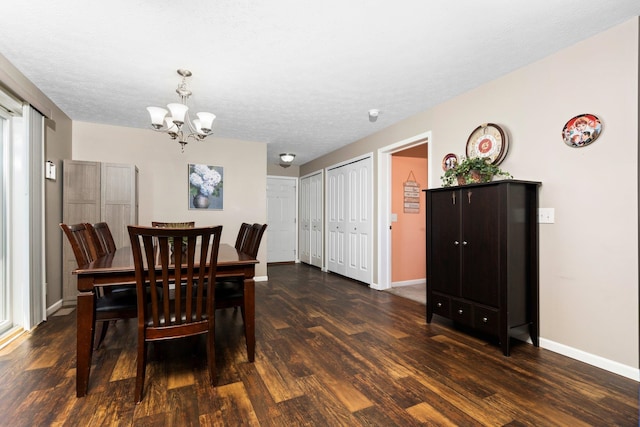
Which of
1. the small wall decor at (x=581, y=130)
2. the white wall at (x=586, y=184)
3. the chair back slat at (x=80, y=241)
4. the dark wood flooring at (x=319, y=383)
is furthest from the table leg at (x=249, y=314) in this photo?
the small wall decor at (x=581, y=130)

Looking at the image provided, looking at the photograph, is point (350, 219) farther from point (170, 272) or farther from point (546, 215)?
point (170, 272)

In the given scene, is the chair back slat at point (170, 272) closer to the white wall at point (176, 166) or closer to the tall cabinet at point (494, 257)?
the tall cabinet at point (494, 257)

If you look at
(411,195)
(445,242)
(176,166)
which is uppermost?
(176,166)

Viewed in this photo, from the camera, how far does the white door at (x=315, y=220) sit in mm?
6148

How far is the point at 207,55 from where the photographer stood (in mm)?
2342

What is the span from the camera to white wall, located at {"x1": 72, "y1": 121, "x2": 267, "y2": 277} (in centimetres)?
410

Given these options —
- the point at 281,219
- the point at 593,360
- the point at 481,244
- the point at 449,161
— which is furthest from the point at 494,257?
the point at 281,219

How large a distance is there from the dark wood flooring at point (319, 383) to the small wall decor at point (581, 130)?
1572mm

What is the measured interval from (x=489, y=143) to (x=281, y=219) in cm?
479

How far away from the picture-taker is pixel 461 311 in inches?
105

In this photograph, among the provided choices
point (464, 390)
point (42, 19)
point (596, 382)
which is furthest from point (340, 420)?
point (42, 19)

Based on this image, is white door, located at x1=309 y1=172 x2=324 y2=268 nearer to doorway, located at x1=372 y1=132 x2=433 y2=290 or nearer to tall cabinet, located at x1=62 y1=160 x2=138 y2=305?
doorway, located at x1=372 y1=132 x2=433 y2=290

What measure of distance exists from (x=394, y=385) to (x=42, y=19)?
315 cm

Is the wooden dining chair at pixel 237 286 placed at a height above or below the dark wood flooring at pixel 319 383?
above
